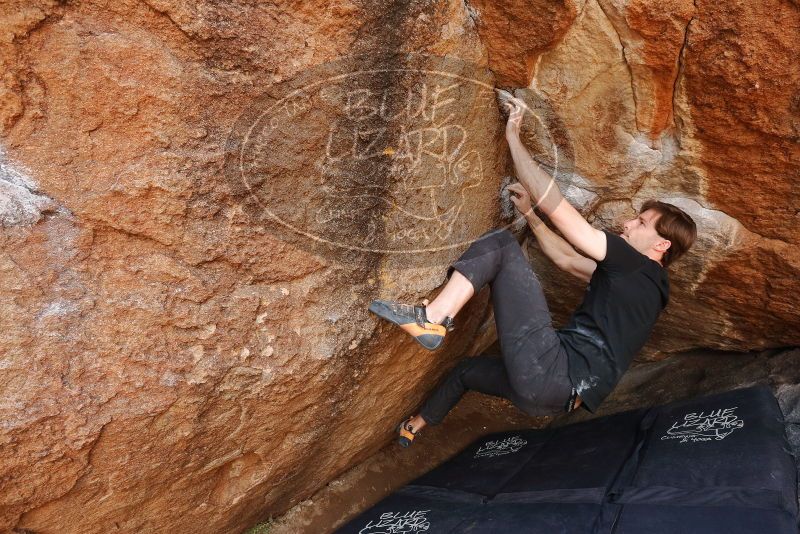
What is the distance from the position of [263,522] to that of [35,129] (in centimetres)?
166

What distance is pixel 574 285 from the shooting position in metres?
2.75

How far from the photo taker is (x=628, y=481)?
6.94 feet

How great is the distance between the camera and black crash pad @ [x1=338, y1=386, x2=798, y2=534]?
72.6 inches

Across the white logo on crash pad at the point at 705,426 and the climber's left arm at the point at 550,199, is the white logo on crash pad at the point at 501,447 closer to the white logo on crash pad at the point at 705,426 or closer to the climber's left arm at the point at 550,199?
the white logo on crash pad at the point at 705,426

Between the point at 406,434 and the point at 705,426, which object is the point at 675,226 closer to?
the point at 705,426

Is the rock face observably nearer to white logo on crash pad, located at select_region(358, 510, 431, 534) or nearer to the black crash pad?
white logo on crash pad, located at select_region(358, 510, 431, 534)

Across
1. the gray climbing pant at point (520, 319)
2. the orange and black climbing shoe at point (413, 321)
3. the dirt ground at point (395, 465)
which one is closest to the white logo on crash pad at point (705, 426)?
the gray climbing pant at point (520, 319)

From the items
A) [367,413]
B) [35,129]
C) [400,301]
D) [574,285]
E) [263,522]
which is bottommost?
[263,522]

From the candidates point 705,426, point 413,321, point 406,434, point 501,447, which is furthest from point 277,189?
point 705,426

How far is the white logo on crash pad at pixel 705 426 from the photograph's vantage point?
2.23 m

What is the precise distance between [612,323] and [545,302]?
0.25m

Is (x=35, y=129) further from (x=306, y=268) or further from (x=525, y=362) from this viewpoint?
(x=525, y=362)

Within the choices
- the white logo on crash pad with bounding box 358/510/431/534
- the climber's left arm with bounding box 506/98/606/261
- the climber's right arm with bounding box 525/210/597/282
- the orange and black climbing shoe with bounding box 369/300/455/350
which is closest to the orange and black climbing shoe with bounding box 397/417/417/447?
the white logo on crash pad with bounding box 358/510/431/534

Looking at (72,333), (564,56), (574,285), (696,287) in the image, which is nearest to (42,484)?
(72,333)
